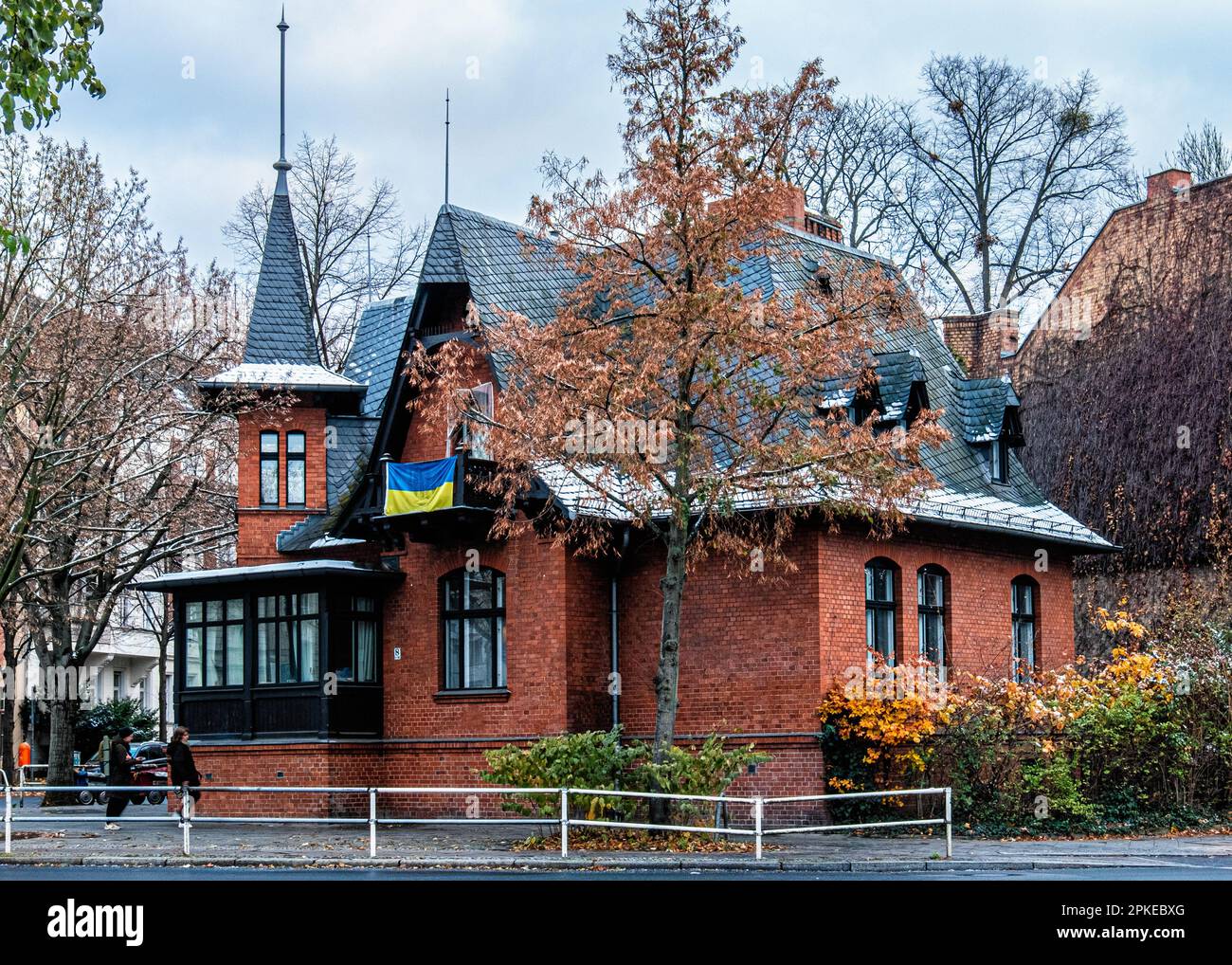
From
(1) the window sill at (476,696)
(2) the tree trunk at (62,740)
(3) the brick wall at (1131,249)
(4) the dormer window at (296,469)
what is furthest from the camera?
(2) the tree trunk at (62,740)

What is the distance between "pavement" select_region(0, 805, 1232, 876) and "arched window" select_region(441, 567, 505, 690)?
9.85ft

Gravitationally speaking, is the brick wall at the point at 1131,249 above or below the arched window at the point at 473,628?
above

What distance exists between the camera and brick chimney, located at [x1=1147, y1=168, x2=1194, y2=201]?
124ft

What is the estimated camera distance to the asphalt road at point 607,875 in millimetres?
16359

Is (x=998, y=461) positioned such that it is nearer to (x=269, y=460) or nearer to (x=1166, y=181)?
(x=1166, y=181)

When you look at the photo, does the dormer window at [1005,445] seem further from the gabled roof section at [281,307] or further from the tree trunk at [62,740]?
the tree trunk at [62,740]

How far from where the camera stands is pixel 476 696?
26812 millimetres

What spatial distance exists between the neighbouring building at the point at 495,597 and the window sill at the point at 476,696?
0.17 feet

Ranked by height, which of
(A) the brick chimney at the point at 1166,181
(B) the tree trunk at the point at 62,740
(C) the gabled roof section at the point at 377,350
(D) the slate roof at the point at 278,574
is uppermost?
(A) the brick chimney at the point at 1166,181

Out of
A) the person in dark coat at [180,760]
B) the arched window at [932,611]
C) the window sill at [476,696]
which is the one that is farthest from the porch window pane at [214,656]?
the arched window at [932,611]

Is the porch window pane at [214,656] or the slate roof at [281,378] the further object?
the slate roof at [281,378]

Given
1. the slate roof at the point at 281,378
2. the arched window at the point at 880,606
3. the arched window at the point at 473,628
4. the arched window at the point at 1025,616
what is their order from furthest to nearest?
the arched window at the point at 1025,616, the slate roof at the point at 281,378, the arched window at the point at 473,628, the arched window at the point at 880,606
